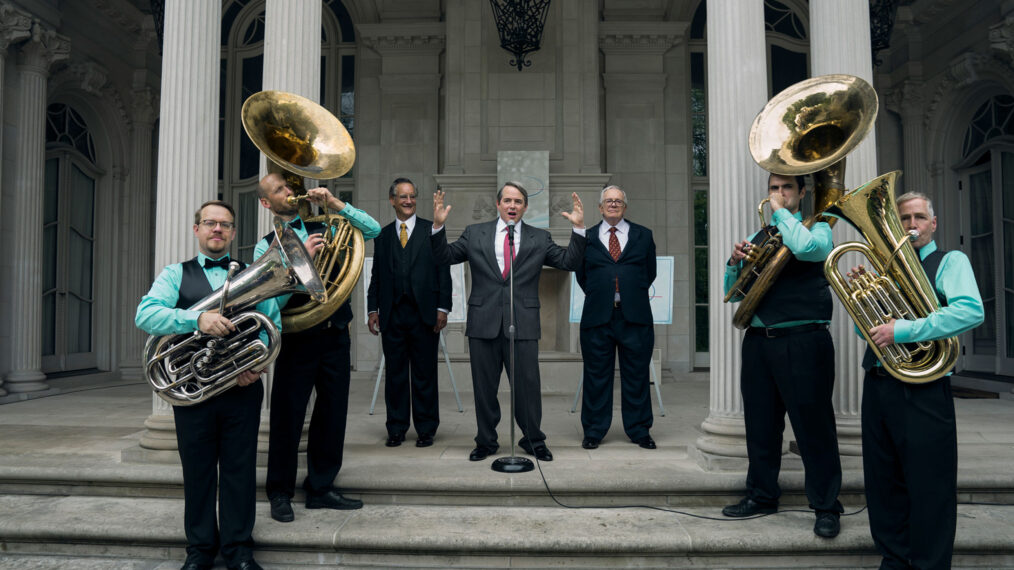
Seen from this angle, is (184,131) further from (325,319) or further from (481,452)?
(481,452)

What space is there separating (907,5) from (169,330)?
441 inches

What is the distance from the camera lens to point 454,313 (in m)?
7.47

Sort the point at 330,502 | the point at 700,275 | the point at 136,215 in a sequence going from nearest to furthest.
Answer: the point at 330,502
the point at 136,215
the point at 700,275

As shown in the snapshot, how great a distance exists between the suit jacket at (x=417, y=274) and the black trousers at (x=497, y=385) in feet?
1.97

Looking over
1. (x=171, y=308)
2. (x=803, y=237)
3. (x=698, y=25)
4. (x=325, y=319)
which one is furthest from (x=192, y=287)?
(x=698, y=25)

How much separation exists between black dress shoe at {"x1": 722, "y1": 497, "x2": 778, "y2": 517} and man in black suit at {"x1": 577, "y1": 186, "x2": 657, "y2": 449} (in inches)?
47.5

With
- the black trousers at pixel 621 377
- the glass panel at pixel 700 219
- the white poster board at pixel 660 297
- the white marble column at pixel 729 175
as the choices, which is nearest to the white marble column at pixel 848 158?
the white marble column at pixel 729 175

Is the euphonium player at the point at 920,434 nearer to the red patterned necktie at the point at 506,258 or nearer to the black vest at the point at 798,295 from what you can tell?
the black vest at the point at 798,295

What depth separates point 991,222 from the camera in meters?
9.00

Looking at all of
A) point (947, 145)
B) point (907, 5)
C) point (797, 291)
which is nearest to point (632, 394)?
point (797, 291)

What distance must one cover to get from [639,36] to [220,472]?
9072 millimetres

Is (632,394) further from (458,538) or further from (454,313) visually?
(454,313)

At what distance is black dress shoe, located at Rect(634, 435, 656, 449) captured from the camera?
15.9 feet

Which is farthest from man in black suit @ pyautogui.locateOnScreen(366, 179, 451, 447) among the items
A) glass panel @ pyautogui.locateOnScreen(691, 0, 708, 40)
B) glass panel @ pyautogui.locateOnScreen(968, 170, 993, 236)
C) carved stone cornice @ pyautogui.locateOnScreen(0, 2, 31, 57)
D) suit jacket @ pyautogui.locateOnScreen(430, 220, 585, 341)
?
glass panel @ pyautogui.locateOnScreen(968, 170, 993, 236)
